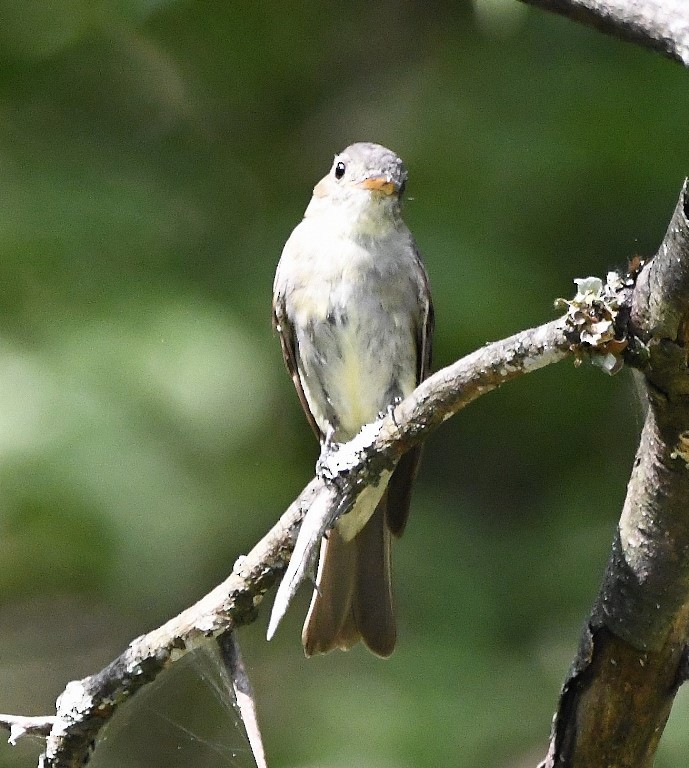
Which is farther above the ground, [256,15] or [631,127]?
[256,15]

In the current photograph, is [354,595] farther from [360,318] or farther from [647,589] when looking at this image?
[647,589]

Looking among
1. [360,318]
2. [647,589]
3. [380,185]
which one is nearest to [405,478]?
[360,318]

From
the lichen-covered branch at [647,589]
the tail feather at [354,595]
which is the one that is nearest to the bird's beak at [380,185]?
the tail feather at [354,595]

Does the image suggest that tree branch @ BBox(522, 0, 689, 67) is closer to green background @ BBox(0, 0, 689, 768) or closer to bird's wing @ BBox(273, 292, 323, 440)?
green background @ BBox(0, 0, 689, 768)

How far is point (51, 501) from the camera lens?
10.8 feet

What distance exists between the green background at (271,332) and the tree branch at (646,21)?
1257mm

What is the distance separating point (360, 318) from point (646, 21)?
2.07 meters

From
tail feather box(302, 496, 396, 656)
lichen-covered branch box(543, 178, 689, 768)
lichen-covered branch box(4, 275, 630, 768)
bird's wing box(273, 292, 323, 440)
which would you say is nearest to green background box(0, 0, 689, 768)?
bird's wing box(273, 292, 323, 440)

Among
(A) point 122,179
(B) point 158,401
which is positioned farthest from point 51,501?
(A) point 122,179

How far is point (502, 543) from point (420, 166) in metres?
1.22

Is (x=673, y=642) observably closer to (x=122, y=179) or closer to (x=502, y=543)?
(x=502, y=543)

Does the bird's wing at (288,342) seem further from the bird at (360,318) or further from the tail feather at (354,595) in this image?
the tail feather at (354,595)

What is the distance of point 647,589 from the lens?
6.39ft

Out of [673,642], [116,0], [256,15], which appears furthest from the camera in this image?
[256,15]
